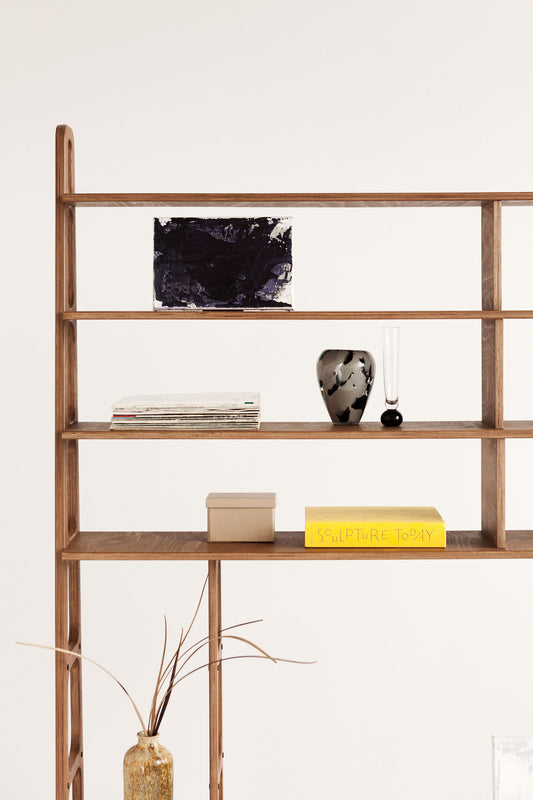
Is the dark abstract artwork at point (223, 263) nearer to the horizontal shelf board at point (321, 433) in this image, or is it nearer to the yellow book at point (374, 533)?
the horizontal shelf board at point (321, 433)

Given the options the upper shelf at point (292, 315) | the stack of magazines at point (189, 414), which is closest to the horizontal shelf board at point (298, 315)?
the upper shelf at point (292, 315)

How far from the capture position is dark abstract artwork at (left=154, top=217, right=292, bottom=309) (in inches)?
118

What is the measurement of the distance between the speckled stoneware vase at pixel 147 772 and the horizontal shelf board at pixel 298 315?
1277 mm

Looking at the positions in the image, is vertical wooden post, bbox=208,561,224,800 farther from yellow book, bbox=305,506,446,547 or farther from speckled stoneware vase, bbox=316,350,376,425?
speckled stoneware vase, bbox=316,350,376,425

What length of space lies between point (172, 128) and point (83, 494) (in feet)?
A: 4.78

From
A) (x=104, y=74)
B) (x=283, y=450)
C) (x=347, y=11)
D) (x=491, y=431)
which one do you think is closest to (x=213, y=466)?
(x=283, y=450)

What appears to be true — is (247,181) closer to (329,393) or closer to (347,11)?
(347,11)

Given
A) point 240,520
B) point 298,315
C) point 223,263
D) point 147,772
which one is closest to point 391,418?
point 298,315

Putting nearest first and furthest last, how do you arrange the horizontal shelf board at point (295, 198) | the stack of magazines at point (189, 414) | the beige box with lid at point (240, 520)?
the horizontal shelf board at point (295, 198) → the stack of magazines at point (189, 414) → the beige box with lid at point (240, 520)

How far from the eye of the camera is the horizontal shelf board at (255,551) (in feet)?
9.84

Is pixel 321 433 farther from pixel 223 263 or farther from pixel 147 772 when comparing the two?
pixel 147 772

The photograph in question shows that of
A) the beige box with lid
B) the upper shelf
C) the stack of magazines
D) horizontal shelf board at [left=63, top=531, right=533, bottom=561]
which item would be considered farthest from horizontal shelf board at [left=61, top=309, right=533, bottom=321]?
horizontal shelf board at [left=63, top=531, right=533, bottom=561]

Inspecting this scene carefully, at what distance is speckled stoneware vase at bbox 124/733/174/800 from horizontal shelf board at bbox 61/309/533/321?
50.3 inches

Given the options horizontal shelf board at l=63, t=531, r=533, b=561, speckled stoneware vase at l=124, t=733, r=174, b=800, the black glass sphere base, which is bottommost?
speckled stoneware vase at l=124, t=733, r=174, b=800
